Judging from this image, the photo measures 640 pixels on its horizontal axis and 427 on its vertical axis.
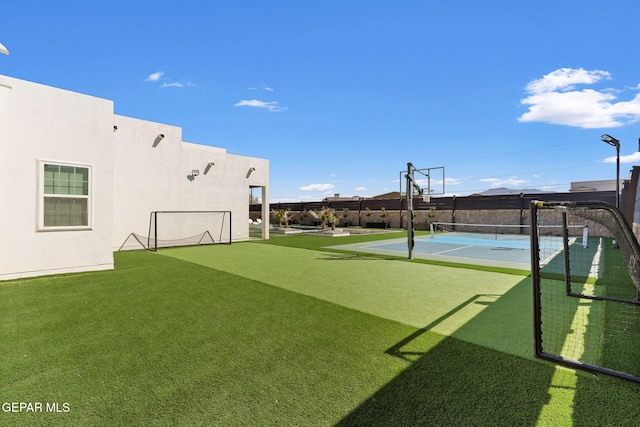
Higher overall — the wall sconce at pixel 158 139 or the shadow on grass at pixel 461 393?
the wall sconce at pixel 158 139

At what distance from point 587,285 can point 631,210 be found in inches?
334

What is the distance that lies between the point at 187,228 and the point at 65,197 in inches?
268

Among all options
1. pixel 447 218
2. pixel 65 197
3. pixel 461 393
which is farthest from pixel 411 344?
pixel 447 218

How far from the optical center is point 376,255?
11117 millimetres

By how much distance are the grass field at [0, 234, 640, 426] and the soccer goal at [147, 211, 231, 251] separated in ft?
23.0

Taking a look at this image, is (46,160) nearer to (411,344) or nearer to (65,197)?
(65,197)

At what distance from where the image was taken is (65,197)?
7.43 meters

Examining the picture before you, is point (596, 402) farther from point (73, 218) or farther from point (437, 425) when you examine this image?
point (73, 218)

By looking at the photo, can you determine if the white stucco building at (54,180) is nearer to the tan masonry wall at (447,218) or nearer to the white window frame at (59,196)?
the white window frame at (59,196)

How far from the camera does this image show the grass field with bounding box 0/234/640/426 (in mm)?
2283

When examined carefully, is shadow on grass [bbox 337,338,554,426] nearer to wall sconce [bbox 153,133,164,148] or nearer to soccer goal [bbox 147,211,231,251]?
soccer goal [bbox 147,211,231,251]

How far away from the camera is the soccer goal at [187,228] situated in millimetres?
13078

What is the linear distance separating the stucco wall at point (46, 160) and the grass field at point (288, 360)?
117 cm

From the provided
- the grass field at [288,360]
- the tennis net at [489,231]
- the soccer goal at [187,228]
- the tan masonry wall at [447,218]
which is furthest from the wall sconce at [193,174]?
the tan masonry wall at [447,218]
